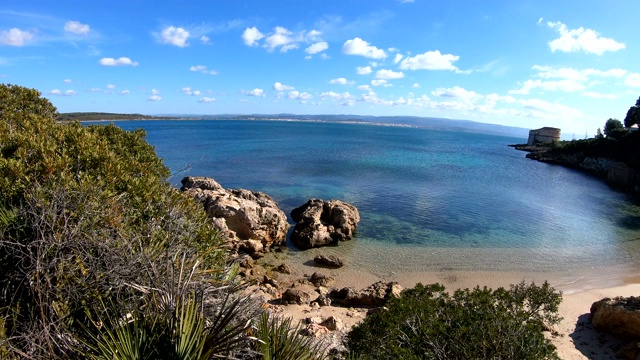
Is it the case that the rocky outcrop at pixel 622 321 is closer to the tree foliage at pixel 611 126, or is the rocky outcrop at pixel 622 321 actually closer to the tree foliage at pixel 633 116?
the tree foliage at pixel 611 126

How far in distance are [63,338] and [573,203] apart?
129ft

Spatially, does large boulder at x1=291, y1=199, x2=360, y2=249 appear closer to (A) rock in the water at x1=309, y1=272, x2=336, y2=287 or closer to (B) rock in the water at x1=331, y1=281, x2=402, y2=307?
(A) rock in the water at x1=309, y1=272, x2=336, y2=287

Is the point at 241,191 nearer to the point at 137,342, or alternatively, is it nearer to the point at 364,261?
the point at 364,261

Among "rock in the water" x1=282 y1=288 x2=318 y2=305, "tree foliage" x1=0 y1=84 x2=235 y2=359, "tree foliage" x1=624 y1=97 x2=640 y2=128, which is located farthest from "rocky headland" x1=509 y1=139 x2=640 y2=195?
"tree foliage" x1=0 y1=84 x2=235 y2=359

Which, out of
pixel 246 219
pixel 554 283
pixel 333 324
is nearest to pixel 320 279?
pixel 333 324

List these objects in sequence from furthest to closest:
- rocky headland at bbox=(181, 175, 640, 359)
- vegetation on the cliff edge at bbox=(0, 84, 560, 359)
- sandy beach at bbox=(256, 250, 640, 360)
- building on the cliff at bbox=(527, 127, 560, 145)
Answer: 1. building on the cliff at bbox=(527, 127, 560, 145)
2. sandy beach at bbox=(256, 250, 640, 360)
3. rocky headland at bbox=(181, 175, 640, 359)
4. vegetation on the cliff edge at bbox=(0, 84, 560, 359)

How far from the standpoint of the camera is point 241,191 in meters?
22.1

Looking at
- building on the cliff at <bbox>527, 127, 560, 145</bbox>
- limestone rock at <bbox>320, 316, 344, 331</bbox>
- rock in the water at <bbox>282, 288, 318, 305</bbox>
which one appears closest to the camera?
limestone rock at <bbox>320, 316, 344, 331</bbox>

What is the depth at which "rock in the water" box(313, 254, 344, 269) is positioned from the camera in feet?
56.9

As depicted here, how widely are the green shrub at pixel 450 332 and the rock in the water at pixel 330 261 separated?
9539 millimetres

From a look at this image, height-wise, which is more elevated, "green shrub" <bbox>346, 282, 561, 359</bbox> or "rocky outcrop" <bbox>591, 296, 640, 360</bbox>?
"green shrub" <bbox>346, 282, 561, 359</bbox>

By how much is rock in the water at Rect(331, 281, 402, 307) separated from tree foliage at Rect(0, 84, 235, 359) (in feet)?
24.5

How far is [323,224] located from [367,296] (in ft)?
26.1

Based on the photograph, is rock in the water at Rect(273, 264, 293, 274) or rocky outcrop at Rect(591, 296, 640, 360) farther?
rock in the water at Rect(273, 264, 293, 274)
